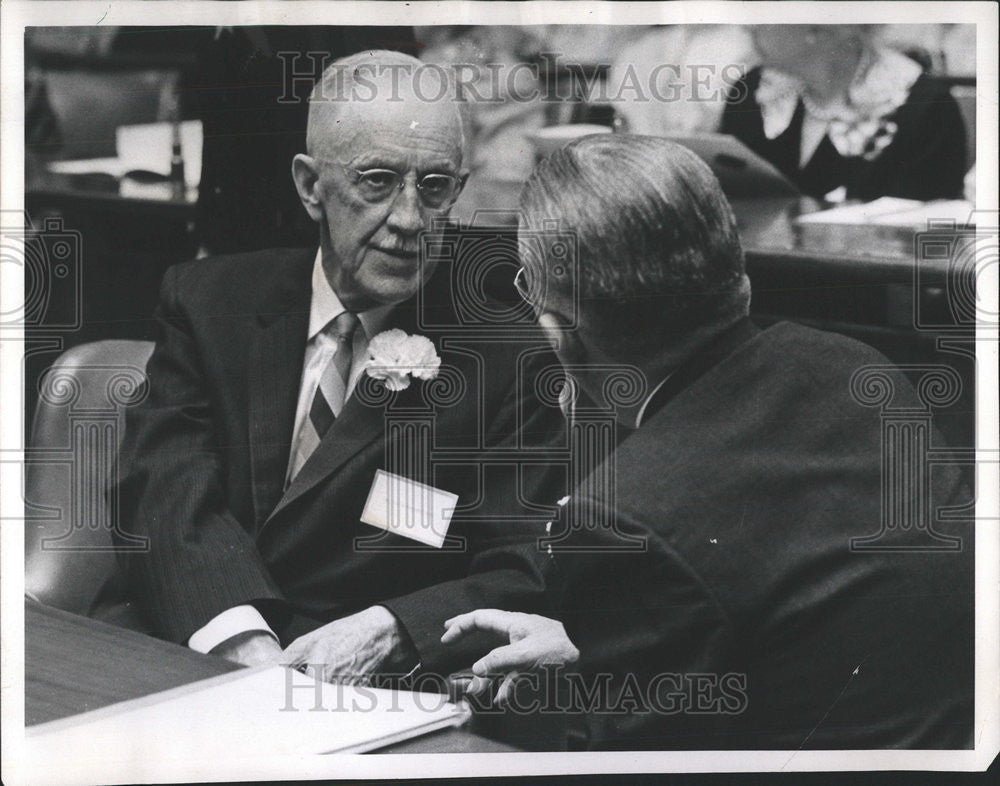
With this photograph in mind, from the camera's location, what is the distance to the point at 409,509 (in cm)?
218

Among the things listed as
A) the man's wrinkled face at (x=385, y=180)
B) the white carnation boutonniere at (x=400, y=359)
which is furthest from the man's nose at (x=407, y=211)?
the white carnation boutonniere at (x=400, y=359)

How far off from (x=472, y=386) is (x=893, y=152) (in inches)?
39.4

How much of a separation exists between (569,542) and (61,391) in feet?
3.60

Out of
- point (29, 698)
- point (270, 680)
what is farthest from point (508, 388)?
point (29, 698)

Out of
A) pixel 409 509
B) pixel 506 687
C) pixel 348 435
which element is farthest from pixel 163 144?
pixel 506 687

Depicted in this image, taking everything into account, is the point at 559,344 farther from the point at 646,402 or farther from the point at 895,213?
the point at 895,213

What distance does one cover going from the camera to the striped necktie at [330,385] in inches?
86.3

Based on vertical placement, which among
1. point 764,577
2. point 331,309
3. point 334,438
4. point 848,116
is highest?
point 848,116

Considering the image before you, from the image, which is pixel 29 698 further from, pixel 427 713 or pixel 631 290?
pixel 631 290

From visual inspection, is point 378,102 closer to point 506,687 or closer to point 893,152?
point 893,152

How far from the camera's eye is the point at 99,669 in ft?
7.28

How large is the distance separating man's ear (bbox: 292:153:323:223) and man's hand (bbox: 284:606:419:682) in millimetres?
830

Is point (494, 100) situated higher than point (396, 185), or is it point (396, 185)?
point (494, 100)

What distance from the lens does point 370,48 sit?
2178 mm
